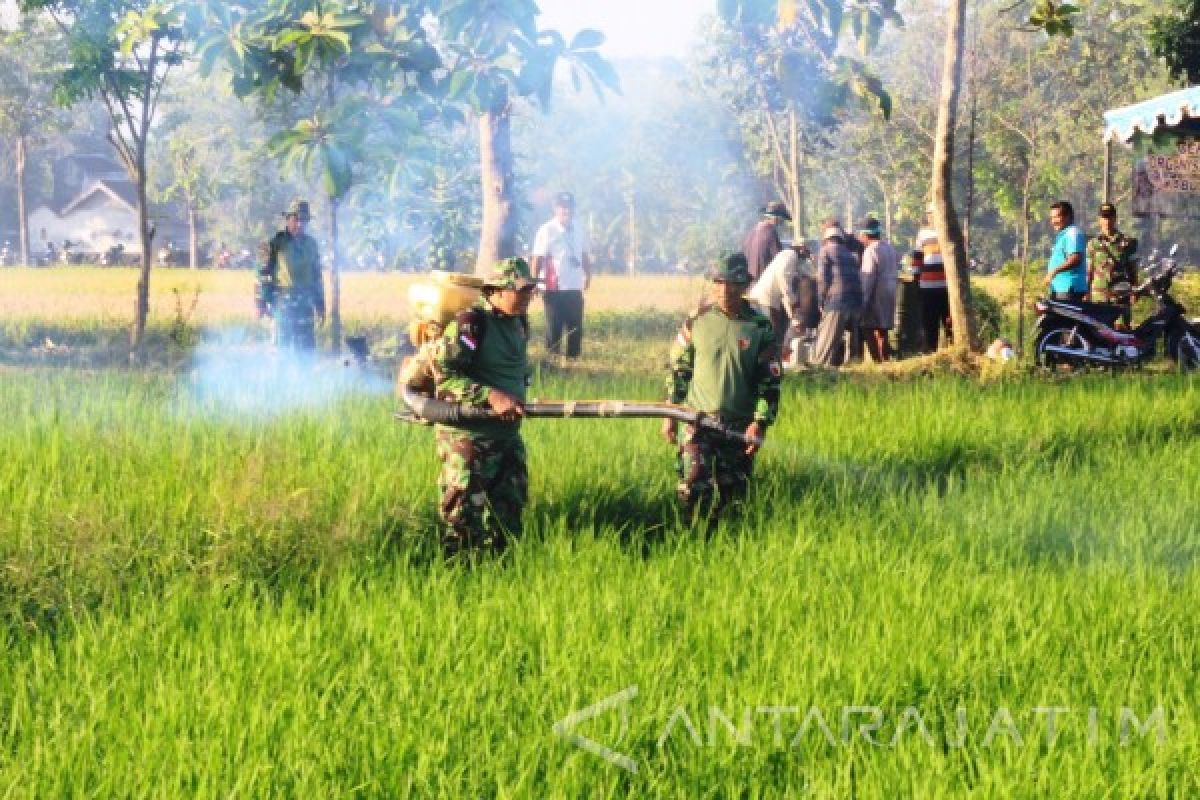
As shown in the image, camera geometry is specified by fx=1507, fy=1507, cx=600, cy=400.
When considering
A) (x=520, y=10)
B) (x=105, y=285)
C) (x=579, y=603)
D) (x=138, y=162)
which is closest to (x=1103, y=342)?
(x=520, y=10)

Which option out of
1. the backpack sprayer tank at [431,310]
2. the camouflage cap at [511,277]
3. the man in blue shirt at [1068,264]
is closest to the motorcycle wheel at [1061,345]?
the man in blue shirt at [1068,264]

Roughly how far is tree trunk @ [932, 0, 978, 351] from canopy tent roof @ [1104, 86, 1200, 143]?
246cm

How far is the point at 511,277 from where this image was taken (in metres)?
6.05

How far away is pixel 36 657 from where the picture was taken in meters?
4.63

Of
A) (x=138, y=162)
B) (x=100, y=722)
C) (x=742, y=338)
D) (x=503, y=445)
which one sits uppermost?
(x=138, y=162)

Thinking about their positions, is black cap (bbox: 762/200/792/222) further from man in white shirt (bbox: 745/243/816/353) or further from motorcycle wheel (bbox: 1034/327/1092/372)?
motorcycle wheel (bbox: 1034/327/1092/372)

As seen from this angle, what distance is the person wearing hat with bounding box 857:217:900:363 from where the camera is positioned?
1554cm

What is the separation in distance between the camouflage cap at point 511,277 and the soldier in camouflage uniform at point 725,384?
1.10 m

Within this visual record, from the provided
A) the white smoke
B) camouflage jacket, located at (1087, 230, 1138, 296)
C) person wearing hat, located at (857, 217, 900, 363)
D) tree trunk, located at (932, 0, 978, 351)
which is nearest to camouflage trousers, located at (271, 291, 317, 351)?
the white smoke

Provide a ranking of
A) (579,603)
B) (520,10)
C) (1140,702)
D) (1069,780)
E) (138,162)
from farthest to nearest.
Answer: (138,162)
(520,10)
(579,603)
(1140,702)
(1069,780)

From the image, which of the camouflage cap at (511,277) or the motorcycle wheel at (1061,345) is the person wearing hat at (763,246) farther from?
the camouflage cap at (511,277)

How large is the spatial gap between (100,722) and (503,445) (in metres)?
2.46

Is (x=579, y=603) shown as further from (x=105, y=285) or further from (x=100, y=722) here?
(x=105, y=285)

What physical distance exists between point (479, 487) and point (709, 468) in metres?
1.24
